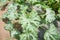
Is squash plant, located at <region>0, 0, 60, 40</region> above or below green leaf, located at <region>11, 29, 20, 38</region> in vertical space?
above

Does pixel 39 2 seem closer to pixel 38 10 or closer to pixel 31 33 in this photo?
pixel 38 10

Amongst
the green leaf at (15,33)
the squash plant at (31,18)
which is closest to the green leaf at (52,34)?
the squash plant at (31,18)

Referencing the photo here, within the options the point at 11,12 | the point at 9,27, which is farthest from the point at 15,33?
the point at 11,12

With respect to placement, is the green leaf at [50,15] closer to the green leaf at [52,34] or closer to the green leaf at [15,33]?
the green leaf at [52,34]

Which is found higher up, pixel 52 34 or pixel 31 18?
pixel 31 18

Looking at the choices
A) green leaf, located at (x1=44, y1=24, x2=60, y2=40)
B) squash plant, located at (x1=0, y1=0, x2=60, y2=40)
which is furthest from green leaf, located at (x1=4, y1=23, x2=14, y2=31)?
green leaf, located at (x1=44, y1=24, x2=60, y2=40)

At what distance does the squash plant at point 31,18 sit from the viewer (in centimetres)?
217

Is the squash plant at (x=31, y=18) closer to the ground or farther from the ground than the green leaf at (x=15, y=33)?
farther from the ground

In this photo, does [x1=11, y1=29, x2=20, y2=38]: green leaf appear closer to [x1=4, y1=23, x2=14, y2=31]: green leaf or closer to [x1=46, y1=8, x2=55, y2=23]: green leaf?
[x1=4, y1=23, x2=14, y2=31]: green leaf

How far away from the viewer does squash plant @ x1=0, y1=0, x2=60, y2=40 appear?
7.11 ft

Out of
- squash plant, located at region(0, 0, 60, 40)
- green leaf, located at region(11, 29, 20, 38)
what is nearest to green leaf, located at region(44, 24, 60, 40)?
squash plant, located at region(0, 0, 60, 40)

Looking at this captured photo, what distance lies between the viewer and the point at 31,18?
2205 millimetres

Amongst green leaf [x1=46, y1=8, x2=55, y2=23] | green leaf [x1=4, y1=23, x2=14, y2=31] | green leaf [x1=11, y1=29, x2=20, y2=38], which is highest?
green leaf [x1=46, y1=8, x2=55, y2=23]

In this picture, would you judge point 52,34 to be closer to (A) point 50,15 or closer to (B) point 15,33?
(A) point 50,15
